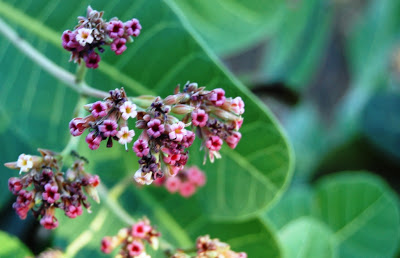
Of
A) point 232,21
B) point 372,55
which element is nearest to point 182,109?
point 232,21

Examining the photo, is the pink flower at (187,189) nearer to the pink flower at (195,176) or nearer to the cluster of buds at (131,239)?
the pink flower at (195,176)

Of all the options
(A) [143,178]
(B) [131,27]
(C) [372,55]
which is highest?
(C) [372,55]

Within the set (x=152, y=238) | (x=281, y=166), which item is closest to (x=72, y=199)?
(x=152, y=238)

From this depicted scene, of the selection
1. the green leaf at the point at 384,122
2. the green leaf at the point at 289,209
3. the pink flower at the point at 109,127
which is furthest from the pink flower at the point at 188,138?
the green leaf at the point at 384,122

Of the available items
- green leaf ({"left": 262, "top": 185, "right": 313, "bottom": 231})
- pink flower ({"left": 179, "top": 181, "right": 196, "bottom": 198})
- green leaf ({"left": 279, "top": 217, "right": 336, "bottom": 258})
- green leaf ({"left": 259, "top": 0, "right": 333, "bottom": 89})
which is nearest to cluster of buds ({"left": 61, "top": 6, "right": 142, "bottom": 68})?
pink flower ({"left": 179, "top": 181, "right": 196, "bottom": 198})

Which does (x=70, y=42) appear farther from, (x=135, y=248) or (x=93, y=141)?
(x=135, y=248)

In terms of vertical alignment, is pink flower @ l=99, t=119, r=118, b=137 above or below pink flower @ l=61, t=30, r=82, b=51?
below

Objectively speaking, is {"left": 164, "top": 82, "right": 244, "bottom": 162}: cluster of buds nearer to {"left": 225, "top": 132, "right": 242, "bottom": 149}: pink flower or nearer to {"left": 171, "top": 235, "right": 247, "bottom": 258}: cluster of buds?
{"left": 225, "top": 132, "right": 242, "bottom": 149}: pink flower
